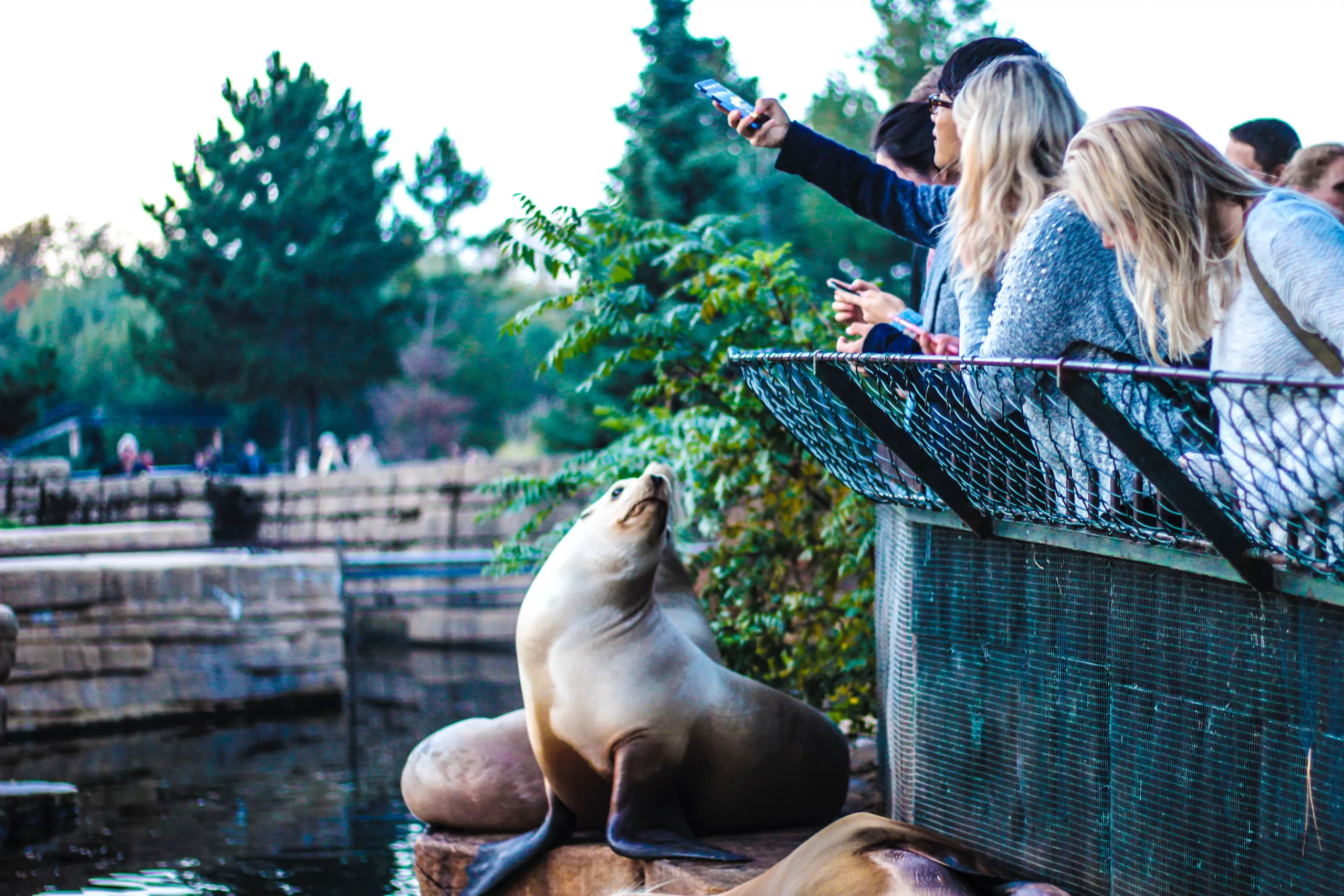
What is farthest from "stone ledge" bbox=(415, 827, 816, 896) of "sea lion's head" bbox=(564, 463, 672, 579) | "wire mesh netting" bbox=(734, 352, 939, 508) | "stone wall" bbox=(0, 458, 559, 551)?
"stone wall" bbox=(0, 458, 559, 551)

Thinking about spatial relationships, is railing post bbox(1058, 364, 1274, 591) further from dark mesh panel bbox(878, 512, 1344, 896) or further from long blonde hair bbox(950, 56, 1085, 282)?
long blonde hair bbox(950, 56, 1085, 282)

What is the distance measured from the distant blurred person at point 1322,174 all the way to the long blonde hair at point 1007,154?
1330mm

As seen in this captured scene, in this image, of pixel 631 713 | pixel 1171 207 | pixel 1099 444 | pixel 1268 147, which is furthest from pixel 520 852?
pixel 1268 147

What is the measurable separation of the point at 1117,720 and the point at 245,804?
5243 millimetres

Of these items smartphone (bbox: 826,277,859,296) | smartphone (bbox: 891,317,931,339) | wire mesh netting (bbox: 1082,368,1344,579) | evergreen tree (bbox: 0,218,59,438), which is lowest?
wire mesh netting (bbox: 1082,368,1344,579)

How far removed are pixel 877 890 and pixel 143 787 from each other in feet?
19.9

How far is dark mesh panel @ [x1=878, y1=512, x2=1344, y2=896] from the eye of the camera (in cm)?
207

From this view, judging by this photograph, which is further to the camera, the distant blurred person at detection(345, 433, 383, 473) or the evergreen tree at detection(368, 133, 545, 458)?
the evergreen tree at detection(368, 133, 545, 458)

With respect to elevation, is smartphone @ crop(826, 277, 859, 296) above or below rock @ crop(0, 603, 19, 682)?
above

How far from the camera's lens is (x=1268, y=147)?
14.3 feet

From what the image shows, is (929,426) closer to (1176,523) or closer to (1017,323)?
(1017,323)

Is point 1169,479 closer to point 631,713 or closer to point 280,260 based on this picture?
point 631,713

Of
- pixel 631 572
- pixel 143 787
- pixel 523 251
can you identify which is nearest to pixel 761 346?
pixel 523 251

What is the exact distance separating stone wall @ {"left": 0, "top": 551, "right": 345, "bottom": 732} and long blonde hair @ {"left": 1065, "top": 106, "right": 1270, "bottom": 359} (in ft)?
27.6
